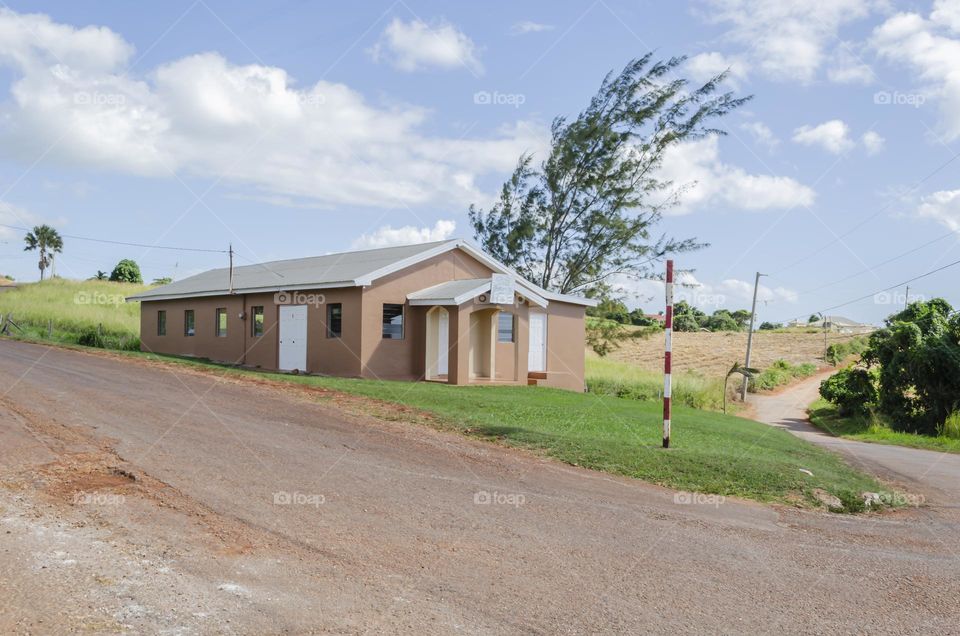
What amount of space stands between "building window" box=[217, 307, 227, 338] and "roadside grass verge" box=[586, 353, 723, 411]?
14309mm

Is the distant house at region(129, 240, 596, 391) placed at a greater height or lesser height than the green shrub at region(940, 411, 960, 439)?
greater

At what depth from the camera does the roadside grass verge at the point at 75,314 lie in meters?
35.0

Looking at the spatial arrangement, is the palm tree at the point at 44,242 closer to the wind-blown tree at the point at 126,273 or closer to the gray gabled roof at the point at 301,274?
the wind-blown tree at the point at 126,273

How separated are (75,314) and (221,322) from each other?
18.4m

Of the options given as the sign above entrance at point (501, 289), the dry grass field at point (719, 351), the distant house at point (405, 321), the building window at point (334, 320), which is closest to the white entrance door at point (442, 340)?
the distant house at point (405, 321)

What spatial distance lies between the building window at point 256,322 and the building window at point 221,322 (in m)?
2.28

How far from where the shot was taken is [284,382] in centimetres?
1925

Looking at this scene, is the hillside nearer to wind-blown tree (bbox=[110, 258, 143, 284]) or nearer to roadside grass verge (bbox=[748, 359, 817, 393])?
wind-blown tree (bbox=[110, 258, 143, 284])

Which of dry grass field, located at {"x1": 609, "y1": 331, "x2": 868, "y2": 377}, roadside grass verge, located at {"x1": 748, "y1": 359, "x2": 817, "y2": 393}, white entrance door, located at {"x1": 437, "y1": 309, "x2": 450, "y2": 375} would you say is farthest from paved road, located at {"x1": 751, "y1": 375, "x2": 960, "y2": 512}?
dry grass field, located at {"x1": 609, "y1": 331, "x2": 868, "y2": 377}

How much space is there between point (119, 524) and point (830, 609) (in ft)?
19.0

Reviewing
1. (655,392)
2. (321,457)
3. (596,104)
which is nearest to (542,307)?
(655,392)

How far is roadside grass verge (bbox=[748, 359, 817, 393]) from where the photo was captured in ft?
154

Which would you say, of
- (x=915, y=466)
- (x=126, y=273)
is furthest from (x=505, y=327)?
(x=126, y=273)

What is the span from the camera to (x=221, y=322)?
2888 centimetres
